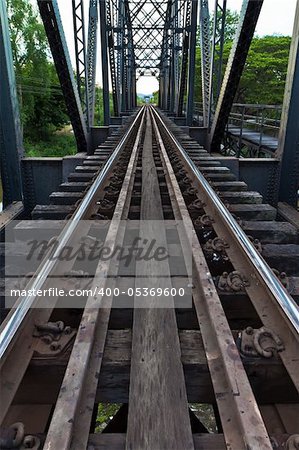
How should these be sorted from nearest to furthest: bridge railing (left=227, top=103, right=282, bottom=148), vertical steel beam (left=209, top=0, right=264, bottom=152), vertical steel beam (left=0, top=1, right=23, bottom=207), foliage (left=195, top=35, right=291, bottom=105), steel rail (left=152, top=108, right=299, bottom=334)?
steel rail (left=152, top=108, right=299, bottom=334) → vertical steel beam (left=0, top=1, right=23, bottom=207) → vertical steel beam (left=209, top=0, right=264, bottom=152) → bridge railing (left=227, top=103, right=282, bottom=148) → foliage (left=195, top=35, right=291, bottom=105)

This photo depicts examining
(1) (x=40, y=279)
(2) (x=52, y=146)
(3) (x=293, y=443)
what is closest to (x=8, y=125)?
(1) (x=40, y=279)

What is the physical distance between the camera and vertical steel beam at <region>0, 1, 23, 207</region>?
4.12 m

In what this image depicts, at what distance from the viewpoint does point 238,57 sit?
595 centimetres

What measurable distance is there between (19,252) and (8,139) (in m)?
2.60

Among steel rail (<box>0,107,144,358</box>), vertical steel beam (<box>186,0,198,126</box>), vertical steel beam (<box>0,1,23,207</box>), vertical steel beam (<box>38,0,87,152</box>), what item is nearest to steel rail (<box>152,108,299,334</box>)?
→ steel rail (<box>0,107,144,358</box>)

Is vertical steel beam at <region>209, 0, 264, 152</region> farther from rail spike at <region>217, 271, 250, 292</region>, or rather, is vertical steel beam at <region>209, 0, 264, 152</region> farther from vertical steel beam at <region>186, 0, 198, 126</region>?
vertical steel beam at <region>186, 0, 198, 126</region>

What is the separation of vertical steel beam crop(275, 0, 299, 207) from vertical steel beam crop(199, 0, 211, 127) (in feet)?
12.4

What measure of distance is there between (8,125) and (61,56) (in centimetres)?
214

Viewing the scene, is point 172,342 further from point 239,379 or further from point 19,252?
point 19,252

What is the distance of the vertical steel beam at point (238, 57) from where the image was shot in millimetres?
5324

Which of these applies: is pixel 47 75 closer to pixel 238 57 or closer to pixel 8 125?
pixel 238 57

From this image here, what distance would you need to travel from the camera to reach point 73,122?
24.4 feet

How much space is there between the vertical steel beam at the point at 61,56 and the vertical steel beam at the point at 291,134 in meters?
3.29

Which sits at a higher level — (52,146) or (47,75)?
(47,75)
